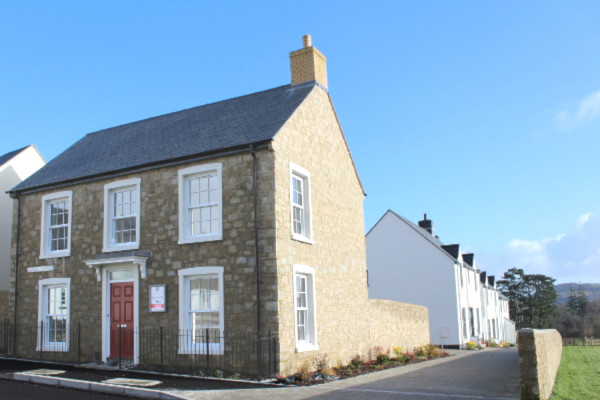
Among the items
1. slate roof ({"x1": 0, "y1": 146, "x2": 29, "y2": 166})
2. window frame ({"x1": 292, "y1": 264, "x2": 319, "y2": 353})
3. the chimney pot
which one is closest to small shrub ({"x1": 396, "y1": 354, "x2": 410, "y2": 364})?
window frame ({"x1": 292, "y1": 264, "x2": 319, "y2": 353})

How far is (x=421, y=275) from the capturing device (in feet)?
110

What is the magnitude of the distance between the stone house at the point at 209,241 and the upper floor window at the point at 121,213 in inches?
1.7

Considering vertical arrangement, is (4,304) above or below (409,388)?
above

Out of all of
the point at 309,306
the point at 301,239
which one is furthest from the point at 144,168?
the point at 309,306

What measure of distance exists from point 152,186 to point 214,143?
2314 millimetres

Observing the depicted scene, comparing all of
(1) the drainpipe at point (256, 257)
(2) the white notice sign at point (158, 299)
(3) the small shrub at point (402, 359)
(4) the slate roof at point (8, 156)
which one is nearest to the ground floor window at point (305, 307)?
(1) the drainpipe at point (256, 257)

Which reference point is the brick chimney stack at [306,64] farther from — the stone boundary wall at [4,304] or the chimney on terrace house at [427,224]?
the chimney on terrace house at [427,224]

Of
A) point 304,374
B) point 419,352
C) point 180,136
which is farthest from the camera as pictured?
point 419,352

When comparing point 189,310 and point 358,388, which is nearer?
point 358,388

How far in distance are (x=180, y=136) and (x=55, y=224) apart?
5.25 meters

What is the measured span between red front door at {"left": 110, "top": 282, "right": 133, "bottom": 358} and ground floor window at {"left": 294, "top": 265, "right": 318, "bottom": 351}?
4908 mm

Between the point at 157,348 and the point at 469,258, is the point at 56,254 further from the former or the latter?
the point at 469,258

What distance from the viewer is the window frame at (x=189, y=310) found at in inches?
575

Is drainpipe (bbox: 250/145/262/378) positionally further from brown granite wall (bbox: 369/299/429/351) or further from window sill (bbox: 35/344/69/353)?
window sill (bbox: 35/344/69/353)
